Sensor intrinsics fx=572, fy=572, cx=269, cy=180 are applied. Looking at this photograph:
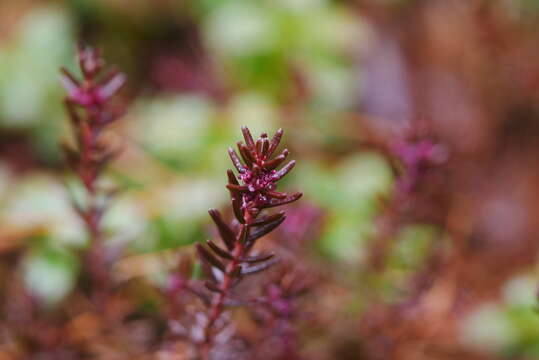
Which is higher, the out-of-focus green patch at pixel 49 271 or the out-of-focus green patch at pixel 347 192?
the out-of-focus green patch at pixel 347 192

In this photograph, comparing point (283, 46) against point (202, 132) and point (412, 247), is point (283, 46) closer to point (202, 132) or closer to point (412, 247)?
point (202, 132)

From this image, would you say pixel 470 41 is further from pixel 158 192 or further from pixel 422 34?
pixel 158 192

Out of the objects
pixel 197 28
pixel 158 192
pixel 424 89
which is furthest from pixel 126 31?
pixel 424 89

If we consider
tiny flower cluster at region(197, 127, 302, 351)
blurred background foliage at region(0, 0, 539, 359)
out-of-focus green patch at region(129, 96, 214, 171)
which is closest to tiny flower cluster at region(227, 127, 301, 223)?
tiny flower cluster at region(197, 127, 302, 351)

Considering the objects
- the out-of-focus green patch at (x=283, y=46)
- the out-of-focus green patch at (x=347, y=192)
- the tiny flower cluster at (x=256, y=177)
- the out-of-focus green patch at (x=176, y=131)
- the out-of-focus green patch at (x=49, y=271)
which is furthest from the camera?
the out-of-focus green patch at (x=283, y=46)

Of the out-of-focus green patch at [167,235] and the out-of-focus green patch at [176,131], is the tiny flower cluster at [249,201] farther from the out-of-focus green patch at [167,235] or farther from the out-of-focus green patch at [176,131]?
the out-of-focus green patch at [176,131]

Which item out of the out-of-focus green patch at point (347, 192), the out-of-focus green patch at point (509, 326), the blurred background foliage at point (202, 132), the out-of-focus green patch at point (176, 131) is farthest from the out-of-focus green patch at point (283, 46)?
the out-of-focus green patch at point (509, 326)

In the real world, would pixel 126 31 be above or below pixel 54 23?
above
